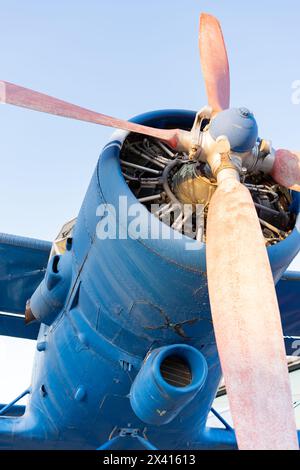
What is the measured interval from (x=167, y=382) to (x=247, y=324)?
4.70ft

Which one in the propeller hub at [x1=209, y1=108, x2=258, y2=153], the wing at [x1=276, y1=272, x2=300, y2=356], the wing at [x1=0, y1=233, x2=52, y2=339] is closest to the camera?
the propeller hub at [x1=209, y1=108, x2=258, y2=153]

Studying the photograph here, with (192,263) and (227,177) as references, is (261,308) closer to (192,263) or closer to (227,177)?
(192,263)

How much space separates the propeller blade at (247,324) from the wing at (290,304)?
153 inches

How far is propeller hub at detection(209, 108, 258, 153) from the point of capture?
17.6 feet

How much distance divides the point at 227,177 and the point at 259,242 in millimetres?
688

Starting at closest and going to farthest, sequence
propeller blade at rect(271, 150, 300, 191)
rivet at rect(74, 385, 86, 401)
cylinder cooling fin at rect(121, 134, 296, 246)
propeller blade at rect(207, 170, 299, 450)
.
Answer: propeller blade at rect(207, 170, 299, 450), cylinder cooling fin at rect(121, 134, 296, 246), propeller blade at rect(271, 150, 300, 191), rivet at rect(74, 385, 86, 401)

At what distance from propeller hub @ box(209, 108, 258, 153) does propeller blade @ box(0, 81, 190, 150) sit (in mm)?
406

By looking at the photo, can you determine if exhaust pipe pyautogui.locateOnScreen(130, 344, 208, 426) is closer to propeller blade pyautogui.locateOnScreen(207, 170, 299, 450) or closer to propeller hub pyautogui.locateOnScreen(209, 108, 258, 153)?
propeller blade pyautogui.locateOnScreen(207, 170, 299, 450)

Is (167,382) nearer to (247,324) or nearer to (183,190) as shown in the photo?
(247,324)

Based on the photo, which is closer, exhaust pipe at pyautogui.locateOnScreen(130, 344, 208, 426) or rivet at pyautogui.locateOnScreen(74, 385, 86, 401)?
exhaust pipe at pyautogui.locateOnScreen(130, 344, 208, 426)

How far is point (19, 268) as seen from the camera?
9.40 m

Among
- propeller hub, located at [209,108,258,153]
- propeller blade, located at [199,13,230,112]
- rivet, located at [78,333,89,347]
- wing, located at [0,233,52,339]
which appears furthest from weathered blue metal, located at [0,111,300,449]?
wing, located at [0,233,52,339]

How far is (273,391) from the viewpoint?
13.7 ft
